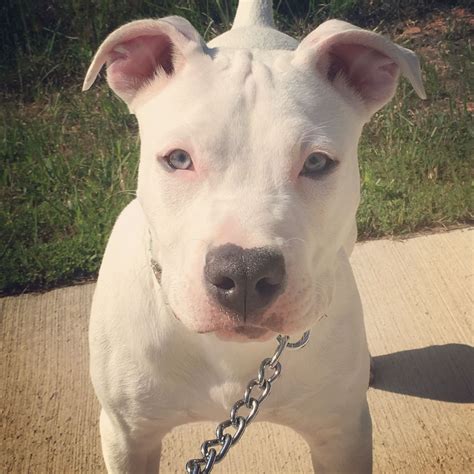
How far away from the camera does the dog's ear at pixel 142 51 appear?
245 cm

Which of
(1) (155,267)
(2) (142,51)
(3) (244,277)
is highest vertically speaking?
(2) (142,51)

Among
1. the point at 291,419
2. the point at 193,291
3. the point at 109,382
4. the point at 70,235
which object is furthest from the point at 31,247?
the point at 193,291

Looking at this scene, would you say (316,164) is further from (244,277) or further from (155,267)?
(155,267)

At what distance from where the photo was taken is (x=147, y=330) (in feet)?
8.55

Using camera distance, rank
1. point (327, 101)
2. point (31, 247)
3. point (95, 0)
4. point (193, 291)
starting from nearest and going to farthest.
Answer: point (193, 291) < point (327, 101) < point (31, 247) < point (95, 0)

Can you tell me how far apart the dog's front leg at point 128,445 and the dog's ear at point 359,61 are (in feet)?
4.64

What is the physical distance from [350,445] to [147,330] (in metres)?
0.89

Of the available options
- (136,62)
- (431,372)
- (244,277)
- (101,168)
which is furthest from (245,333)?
(101,168)

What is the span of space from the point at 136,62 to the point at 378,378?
1966 millimetres

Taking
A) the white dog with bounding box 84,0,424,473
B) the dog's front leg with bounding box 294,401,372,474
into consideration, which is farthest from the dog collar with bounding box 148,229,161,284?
the dog's front leg with bounding box 294,401,372,474

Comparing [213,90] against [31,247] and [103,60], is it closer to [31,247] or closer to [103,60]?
[103,60]

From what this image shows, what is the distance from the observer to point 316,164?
2283 mm

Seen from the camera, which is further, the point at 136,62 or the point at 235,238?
the point at 136,62

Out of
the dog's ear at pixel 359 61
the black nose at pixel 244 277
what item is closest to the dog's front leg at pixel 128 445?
the black nose at pixel 244 277
